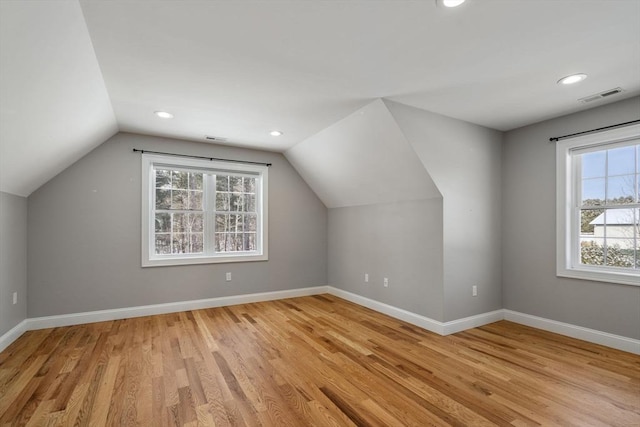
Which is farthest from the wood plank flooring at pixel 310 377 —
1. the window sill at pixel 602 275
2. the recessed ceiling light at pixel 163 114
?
the recessed ceiling light at pixel 163 114

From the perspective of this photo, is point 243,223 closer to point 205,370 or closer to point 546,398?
point 205,370

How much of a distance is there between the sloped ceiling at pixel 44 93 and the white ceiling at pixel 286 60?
→ 0.01 meters

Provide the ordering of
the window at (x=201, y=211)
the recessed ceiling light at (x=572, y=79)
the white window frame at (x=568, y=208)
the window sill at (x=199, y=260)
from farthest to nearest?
the window at (x=201, y=211) → the window sill at (x=199, y=260) → the white window frame at (x=568, y=208) → the recessed ceiling light at (x=572, y=79)

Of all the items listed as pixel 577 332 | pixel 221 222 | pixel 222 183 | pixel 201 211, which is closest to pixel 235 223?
pixel 221 222

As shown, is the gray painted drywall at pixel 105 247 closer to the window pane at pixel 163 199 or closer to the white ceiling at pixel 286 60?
the window pane at pixel 163 199

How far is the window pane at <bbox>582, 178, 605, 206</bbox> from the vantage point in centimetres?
332

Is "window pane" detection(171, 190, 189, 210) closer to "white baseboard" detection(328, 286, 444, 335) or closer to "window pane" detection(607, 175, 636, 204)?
"white baseboard" detection(328, 286, 444, 335)

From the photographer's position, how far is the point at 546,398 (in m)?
2.18

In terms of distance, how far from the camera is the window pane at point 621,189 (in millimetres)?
3107

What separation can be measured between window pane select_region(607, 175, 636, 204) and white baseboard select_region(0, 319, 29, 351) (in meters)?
6.31

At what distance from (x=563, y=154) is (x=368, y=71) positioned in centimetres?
262

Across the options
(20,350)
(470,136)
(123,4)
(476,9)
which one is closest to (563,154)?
(470,136)

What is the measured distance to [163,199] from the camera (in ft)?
14.4

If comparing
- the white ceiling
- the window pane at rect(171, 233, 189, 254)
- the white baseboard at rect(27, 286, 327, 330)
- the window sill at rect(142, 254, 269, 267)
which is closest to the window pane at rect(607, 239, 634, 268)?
the white ceiling
